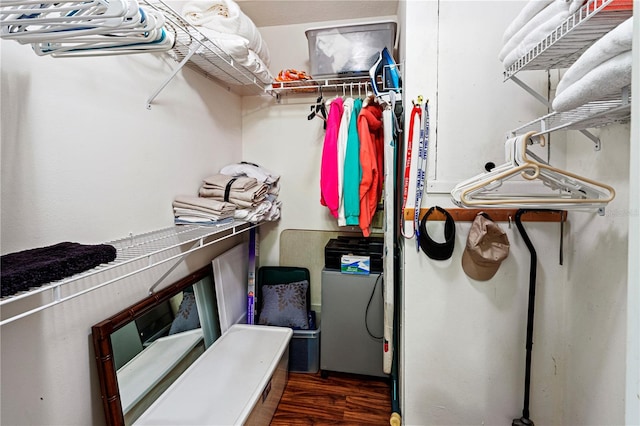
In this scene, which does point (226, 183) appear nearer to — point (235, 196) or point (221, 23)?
point (235, 196)

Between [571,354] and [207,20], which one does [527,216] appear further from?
[207,20]

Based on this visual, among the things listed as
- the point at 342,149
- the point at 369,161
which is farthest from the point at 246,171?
the point at 369,161

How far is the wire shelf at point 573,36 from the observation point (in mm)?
649

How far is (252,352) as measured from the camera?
1688 millimetres

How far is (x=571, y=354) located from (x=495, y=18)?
1.51 m

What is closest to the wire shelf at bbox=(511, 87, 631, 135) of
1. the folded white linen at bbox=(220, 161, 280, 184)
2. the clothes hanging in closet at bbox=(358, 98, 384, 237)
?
the clothes hanging in closet at bbox=(358, 98, 384, 237)

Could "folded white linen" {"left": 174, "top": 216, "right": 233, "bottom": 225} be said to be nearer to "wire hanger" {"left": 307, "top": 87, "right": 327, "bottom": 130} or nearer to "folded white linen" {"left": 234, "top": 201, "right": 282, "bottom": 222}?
"folded white linen" {"left": 234, "top": 201, "right": 282, "bottom": 222}

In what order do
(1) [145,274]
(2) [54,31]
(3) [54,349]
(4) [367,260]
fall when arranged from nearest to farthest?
(2) [54,31] < (3) [54,349] < (1) [145,274] < (4) [367,260]

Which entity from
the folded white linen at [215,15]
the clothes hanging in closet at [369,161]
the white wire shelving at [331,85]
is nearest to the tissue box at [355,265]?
the clothes hanging in closet at [369,161]

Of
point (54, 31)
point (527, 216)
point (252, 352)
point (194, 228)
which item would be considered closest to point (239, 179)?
point (194, 228)

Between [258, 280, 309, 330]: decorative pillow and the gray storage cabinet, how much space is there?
9.0 inches

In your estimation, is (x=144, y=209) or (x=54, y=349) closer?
(x=54, y=349)

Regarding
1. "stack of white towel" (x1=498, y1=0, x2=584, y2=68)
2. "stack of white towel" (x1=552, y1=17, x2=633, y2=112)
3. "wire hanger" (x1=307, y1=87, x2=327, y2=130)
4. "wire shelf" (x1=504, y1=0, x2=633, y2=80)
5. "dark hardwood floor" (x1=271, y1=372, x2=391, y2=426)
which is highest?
"wire hanger" (x1=307, y1=87, x2=327, y2=130)

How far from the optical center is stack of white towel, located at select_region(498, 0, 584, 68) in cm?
77
